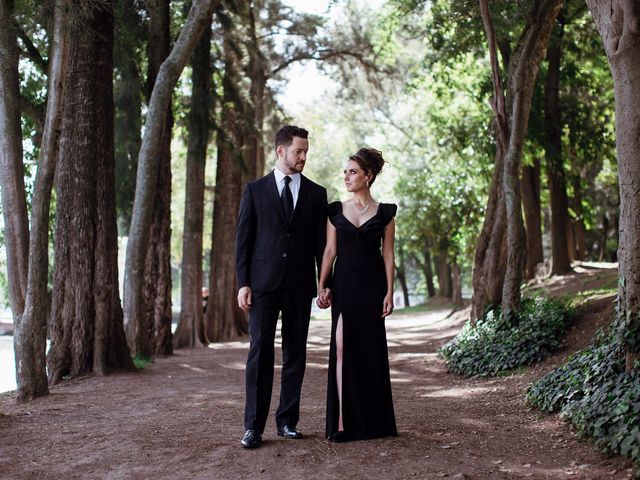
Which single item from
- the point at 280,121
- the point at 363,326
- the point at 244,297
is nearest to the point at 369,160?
the point at 363,326

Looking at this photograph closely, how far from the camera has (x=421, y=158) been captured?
3291 centimetres

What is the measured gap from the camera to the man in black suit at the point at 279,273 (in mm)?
6012

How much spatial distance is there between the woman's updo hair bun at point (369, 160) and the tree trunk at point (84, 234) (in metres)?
6.12

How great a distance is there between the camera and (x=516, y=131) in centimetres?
1220

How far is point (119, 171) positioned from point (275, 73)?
827cm

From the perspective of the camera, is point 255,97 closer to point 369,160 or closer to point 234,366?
point 234,366

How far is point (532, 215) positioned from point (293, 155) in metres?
14.7

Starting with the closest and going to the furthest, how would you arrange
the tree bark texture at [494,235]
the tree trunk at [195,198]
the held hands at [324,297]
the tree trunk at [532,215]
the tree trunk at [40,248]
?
the held hands at [324,297] < the tree trunk at [40,248] < the tree bark texture at [494,235] < the tree trunk at [195,198] < the tree trunk at [532,215]

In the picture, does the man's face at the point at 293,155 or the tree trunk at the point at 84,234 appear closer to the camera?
the man's face at the point at 293,155

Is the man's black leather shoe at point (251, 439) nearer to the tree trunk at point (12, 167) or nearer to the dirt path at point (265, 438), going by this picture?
the dirt path at point (265, 438)

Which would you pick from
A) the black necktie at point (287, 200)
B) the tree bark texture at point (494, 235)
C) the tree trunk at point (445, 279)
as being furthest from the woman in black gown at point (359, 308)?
the tree trunk at point (445, 279)

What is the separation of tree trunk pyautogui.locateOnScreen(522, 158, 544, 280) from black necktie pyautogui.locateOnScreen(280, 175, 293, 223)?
14287 mm

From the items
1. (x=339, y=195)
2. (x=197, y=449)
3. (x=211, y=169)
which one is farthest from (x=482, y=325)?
(x=339, y=195)

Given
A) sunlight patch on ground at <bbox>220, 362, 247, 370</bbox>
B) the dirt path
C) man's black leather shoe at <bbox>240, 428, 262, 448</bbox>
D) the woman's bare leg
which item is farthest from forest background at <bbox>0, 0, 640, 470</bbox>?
man's black leather shoe at <bbox>240, 428, 262, 448</bbox>
